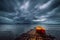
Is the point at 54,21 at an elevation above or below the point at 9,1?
below

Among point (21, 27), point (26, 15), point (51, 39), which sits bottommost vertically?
point (51, 39)

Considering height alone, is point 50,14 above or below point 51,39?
above

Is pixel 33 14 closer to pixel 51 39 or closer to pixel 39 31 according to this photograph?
pixel 39 31

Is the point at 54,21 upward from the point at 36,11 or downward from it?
downward

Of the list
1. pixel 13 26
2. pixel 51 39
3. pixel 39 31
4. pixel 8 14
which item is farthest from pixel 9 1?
pixel 51 39

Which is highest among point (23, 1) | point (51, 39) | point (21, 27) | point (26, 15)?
point (23, 1)

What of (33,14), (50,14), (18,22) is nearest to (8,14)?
(18,22)

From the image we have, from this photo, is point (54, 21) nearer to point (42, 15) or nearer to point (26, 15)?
point (42, 15)

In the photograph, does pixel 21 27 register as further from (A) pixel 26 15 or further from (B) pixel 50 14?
(B) pixel 50 14
